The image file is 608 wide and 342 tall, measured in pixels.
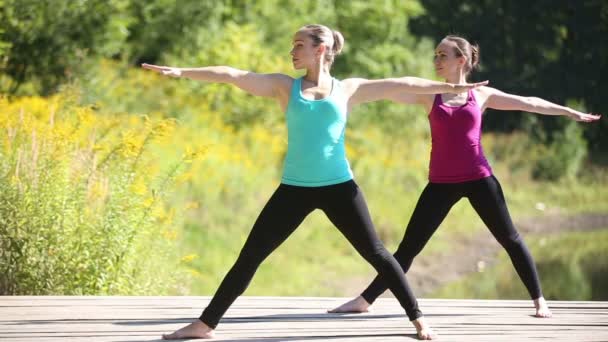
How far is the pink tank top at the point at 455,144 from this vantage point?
21.2 ft

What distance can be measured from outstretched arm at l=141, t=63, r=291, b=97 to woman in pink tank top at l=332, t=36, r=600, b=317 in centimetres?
92

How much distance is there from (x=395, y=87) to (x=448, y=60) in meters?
0.82

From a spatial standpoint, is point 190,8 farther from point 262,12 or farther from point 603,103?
point 603,103

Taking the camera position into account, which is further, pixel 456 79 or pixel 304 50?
pixel 456 79

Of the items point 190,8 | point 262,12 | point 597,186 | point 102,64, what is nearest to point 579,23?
point 597,186

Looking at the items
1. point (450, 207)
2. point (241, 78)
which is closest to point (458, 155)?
point (450, 207)

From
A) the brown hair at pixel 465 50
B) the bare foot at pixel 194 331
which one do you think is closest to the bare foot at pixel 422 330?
the bare foot at pixel 194 331

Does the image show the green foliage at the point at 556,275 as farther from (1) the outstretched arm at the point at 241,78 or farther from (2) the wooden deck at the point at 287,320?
(1) the outstretched arm at the point at 241,78

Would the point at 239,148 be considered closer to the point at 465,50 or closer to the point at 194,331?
the point at 465,50

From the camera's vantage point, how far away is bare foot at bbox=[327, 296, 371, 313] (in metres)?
→ 6.80

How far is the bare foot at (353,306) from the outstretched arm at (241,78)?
1.56 meters

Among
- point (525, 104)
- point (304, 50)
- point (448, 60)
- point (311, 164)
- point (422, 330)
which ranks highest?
point (304, 50)

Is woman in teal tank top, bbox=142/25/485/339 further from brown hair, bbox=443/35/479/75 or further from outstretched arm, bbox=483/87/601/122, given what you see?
outstretched arm, bbox=483/87/601/122

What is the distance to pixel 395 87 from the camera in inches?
229
